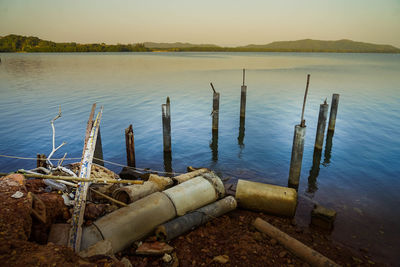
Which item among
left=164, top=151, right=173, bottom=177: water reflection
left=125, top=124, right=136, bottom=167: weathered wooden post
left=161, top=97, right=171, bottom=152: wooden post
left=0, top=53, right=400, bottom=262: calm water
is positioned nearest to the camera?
left=0, top=53, right=400, bottom=262: calm water

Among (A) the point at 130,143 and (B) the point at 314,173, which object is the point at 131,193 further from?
(B) the point at 314,173

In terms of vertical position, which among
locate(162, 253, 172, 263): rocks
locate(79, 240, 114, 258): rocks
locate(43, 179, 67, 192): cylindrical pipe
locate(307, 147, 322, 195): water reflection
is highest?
locate(43, 179, 67, 192): cylindrical pipe

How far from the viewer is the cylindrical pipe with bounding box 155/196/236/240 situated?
632 cm

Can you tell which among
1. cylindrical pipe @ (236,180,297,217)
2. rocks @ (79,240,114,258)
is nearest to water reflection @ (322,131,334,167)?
cylindrical pipe @ (236,180,297,217)

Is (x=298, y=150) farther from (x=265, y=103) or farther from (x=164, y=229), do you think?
(x=265, y=103)

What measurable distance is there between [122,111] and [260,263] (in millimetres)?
20531

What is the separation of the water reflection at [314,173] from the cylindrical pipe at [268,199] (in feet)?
10.8

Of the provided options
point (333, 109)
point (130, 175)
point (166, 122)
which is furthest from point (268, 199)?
point (333, 109)

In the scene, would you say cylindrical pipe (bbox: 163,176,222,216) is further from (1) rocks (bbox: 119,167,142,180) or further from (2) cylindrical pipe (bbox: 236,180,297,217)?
(1) rocks (bbox: 119,167,142,180)

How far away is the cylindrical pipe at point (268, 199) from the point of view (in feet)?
26.0

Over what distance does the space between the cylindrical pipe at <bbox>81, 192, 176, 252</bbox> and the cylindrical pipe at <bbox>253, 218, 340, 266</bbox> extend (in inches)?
97.7

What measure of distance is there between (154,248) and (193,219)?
1327mm

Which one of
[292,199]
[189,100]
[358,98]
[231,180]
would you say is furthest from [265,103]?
[292,199]

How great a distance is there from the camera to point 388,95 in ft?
102
